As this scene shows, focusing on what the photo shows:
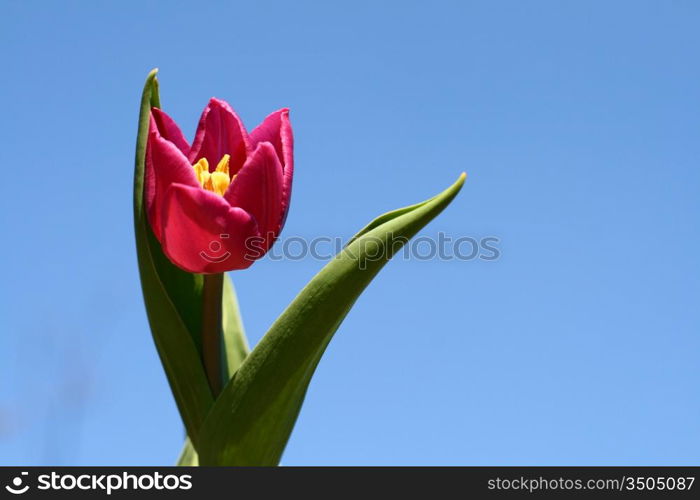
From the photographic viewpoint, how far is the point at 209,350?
177 cm

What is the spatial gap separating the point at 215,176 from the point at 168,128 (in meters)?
0.14

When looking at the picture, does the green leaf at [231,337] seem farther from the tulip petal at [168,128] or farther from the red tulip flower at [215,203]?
the tulip petal at [168,128]

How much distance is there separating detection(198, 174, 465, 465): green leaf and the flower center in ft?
0.76

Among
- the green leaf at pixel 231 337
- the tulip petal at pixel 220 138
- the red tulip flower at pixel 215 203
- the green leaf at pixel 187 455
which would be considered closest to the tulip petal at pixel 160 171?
the red tulip flower at pixel 215 203

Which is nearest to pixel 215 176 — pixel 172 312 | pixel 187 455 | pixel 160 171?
pixel 160 171

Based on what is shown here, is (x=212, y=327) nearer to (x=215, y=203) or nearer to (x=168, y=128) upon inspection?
(x=215, y=203)

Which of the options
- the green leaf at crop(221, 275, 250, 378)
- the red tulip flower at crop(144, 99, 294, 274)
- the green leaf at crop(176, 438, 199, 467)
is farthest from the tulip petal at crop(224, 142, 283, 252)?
the green leaf at crop(176, 438, 199, 467)

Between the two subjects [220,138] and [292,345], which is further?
[220,138]

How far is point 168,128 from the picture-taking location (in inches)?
70.4

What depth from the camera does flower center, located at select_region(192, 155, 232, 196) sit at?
1734 mm

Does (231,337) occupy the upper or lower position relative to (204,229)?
lower
